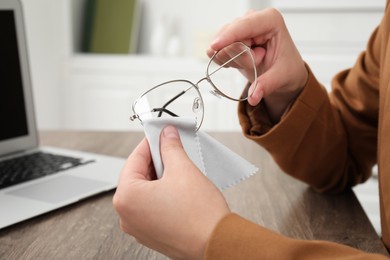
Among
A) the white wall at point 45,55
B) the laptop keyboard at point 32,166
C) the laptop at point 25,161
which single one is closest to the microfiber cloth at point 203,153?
the laptop at point 25,161

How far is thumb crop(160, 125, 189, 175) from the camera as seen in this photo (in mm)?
535

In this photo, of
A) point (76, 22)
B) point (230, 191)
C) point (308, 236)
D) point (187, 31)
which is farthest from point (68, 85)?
point (308, 236)

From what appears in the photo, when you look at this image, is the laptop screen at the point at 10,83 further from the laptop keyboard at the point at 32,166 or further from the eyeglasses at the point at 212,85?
the eyeglasses at the point at 212,85

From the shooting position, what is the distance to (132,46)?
2830 millimetres

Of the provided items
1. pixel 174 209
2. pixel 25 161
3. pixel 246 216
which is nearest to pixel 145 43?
pixel 25 161

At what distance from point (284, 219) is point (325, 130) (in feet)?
0.69

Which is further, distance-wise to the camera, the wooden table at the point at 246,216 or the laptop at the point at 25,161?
the laptop at the point at 25,161

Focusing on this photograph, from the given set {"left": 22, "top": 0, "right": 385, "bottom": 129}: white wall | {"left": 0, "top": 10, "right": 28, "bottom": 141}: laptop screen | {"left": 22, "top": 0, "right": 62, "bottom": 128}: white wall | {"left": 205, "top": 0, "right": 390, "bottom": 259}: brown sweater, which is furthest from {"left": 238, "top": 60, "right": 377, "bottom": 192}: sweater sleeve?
{"left": 22, "top": 0, "right": 62, "bottom": 128}: white wall

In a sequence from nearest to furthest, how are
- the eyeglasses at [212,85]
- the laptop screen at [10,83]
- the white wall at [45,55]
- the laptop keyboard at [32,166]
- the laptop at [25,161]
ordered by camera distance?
the eyeglasses at [212,85]
the laptop at [25,161]
the laptop keyboard at [32,166]
the laptop screen at [10,83]
the white wall at [45,55]

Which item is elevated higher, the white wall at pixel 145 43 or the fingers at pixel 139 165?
the fingers at pixel 139 165

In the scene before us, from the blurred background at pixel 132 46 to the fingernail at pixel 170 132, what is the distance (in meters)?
1.97

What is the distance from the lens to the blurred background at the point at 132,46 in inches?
97.1

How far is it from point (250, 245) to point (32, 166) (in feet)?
1.91

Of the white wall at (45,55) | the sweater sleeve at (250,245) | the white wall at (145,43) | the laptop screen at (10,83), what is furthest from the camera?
the white wall at (45,55)
